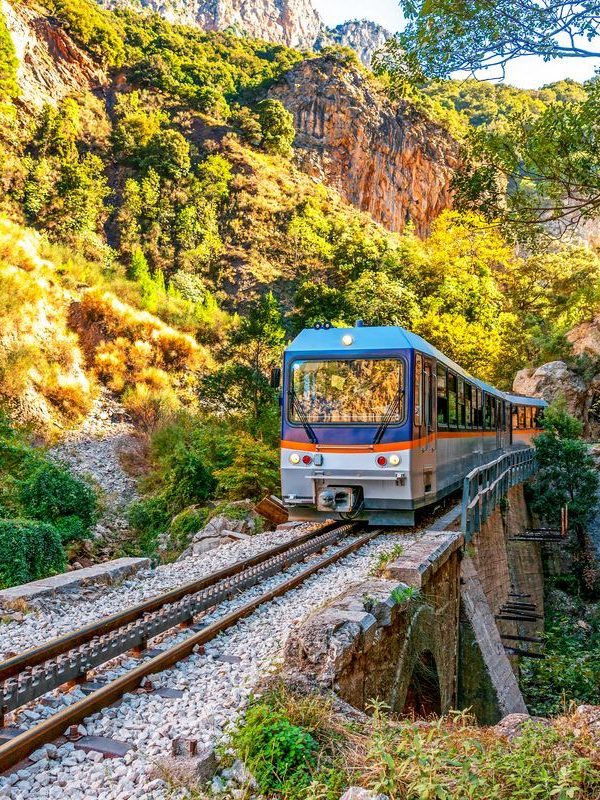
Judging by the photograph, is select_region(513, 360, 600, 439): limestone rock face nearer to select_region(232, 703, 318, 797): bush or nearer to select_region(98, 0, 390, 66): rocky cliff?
select_region(232, 703, 318, 797): bush

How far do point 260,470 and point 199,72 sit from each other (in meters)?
44.3

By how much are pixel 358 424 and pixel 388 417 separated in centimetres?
48

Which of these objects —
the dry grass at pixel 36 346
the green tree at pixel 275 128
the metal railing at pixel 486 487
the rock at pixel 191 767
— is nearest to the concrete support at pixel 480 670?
the metal railing at pixel 486 487

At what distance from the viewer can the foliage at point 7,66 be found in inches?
1352

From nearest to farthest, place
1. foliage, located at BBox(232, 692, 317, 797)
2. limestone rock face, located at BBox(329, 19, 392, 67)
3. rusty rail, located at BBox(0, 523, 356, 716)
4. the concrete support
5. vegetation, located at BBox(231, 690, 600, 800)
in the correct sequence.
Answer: vegetation, located at BBox(231, 690, 600, 800) < foliage, located at BBox(232, 692, 317, 797) < rusty rail, located at BBox(0, 523, 356, 716) < the concrete support < limestone rock face, located at BBox(329, 19, 392, 67)

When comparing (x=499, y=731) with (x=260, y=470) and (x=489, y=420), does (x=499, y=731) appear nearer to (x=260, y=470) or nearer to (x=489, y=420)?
(x=260, y=470)

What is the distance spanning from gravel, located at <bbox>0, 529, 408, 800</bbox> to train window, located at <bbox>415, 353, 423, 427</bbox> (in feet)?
10.2

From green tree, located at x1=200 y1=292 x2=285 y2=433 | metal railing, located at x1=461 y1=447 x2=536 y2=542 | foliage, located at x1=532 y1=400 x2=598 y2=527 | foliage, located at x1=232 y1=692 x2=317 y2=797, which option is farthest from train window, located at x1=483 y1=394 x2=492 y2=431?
foliage, located at x1=232 y1=692 x2=317 y2=797

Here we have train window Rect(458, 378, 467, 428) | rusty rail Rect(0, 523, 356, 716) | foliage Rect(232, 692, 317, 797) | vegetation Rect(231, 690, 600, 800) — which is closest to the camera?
vegetation Rect(231, 690, 600, 800)

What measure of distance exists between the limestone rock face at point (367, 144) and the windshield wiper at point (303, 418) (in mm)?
43314

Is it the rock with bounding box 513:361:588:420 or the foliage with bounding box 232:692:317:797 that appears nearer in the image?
the foliage with bounding box 232:692:317:797

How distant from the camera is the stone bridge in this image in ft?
15.2

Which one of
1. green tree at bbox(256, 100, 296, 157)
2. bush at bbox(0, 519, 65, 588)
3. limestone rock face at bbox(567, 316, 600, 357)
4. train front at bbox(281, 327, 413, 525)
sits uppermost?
green tree at bbox(256, 100, 296, 157)

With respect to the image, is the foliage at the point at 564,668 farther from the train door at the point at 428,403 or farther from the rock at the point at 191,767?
the rock at the point at 191,767
